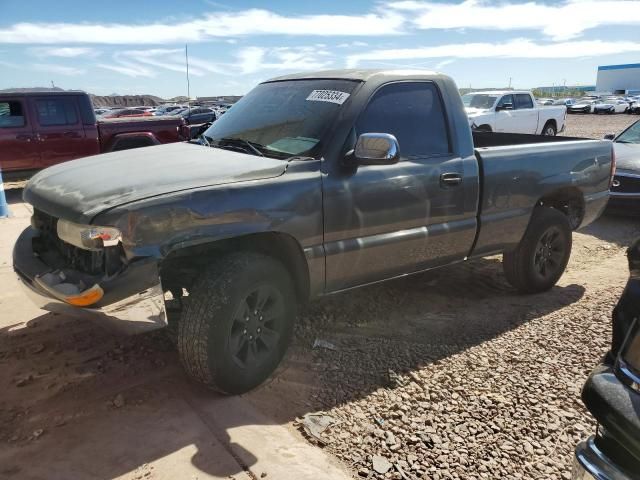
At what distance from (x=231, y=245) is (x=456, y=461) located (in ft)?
5.55

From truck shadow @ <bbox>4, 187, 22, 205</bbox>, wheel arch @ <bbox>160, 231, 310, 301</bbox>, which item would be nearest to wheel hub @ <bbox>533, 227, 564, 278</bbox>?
wheel arch @ <bbox>160, 231, 310, 301</bbox>

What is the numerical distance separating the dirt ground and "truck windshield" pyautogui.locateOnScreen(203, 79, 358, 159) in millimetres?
1436

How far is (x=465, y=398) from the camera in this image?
3242 millimetres

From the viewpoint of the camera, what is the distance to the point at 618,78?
8494 centimetres

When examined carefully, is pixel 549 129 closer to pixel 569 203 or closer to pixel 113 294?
pixel 569 203

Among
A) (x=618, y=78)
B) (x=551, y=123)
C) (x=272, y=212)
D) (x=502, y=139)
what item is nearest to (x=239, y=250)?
(x=272, y=212)

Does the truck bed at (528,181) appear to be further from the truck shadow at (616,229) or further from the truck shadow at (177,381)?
the truck shadow at (616,229)

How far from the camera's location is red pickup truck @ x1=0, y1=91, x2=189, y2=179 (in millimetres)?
10141

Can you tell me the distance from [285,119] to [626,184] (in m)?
6.29

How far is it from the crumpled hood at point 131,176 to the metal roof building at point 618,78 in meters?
90.6

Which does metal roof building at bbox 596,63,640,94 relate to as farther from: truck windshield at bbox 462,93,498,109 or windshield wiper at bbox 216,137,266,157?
windshield wiper at bbox 216,137,266,157

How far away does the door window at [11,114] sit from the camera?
33.1 ft

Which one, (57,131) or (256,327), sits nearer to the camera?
(256,327)

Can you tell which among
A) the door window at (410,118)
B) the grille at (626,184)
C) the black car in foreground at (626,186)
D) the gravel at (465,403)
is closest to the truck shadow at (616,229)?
the black car in foreground at (626,186)
